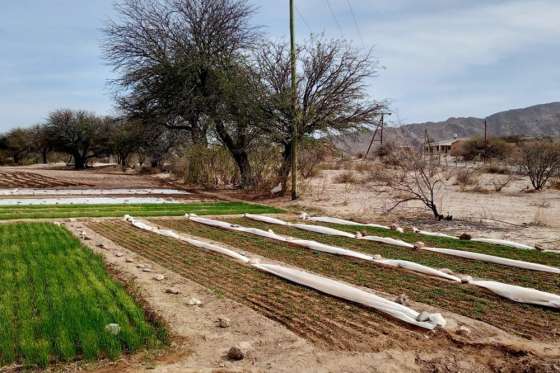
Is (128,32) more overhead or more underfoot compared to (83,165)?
more overhead

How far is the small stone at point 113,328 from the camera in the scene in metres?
4.10

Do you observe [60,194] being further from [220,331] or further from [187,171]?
[220,331]

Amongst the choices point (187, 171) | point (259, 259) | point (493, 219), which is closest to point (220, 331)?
point (259, 259)

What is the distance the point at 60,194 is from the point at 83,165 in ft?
99.6

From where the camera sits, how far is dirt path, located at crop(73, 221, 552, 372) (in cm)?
365

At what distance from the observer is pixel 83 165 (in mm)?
46719

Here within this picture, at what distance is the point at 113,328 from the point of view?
413 centimetres

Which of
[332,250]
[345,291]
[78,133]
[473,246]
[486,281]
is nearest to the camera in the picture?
[345,291]

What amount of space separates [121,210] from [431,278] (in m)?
9.26

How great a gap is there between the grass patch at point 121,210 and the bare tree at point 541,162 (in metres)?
10.8

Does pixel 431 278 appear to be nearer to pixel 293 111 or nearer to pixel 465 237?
pixel 465 237

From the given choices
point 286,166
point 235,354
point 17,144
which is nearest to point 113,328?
point 235,354

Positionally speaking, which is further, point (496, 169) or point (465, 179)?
point (496, 169)

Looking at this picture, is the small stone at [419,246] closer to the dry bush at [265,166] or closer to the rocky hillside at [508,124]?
the dry bush at [265,166]
